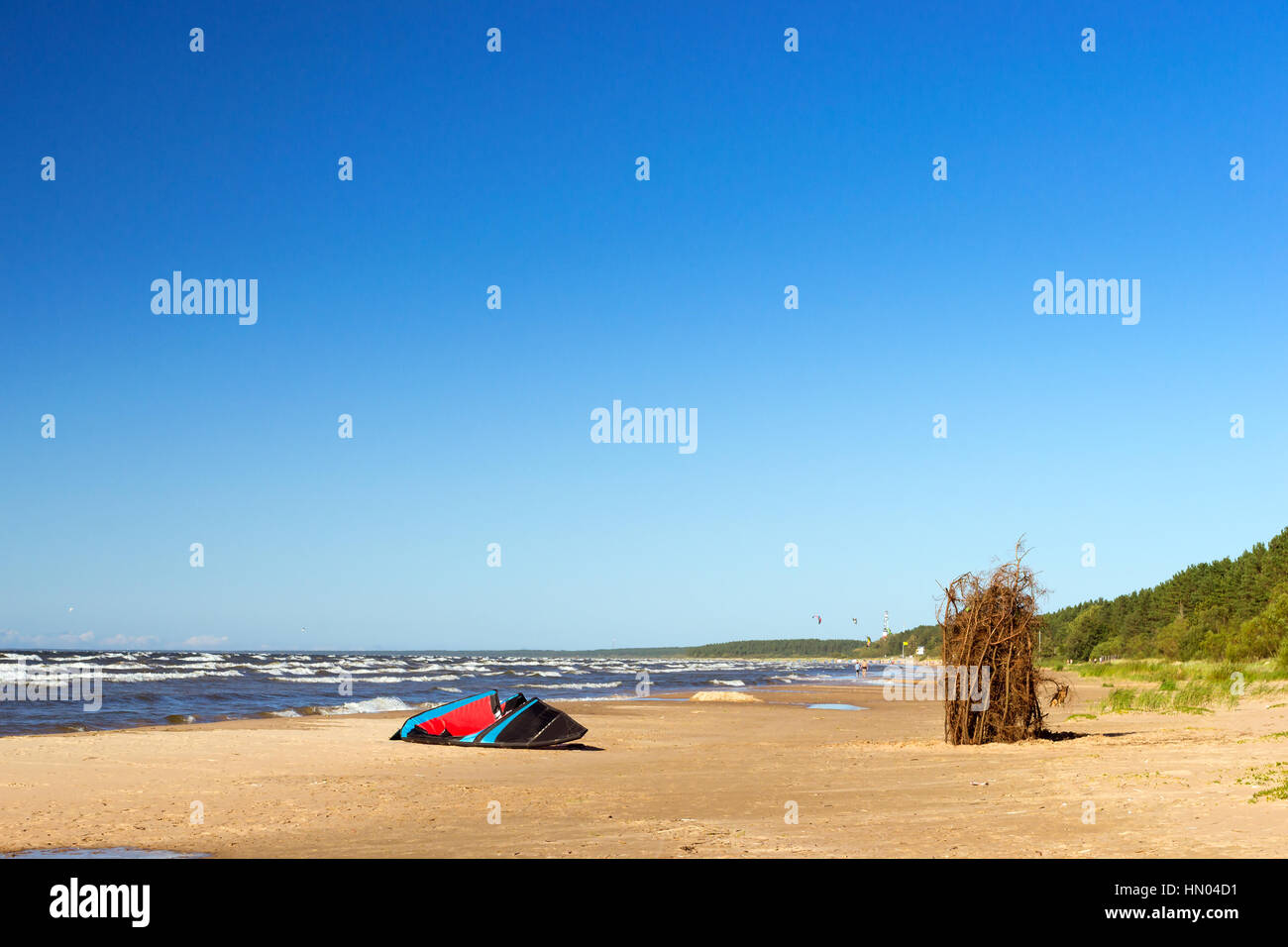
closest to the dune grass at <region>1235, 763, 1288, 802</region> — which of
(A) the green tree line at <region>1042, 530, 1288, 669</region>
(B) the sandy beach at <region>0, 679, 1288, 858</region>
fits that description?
(B) the sandy beach at <region>0, 679, 1288, 858</region>

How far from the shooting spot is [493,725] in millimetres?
23672

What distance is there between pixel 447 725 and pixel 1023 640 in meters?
14.6

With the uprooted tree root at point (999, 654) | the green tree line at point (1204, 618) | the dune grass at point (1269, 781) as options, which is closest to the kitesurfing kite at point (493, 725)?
the uprooted tree root at point (999, 654)

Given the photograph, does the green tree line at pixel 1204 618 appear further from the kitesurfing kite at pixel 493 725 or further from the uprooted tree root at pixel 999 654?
the kitesurfing kite at pixel 493 725

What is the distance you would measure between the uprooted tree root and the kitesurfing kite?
9.72 meters

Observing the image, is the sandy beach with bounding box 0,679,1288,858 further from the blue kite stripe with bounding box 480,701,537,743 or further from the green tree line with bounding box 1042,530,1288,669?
the green tree line with bounding box 1042,530,1288,669

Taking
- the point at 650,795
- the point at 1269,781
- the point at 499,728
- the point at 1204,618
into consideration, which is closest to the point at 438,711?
the point at 499,728

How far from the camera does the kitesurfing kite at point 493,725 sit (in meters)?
23.5

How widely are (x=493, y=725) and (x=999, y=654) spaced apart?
494 inches

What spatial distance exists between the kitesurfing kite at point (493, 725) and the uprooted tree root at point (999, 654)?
31.9 feet

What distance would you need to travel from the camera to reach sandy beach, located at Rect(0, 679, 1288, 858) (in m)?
10.6
